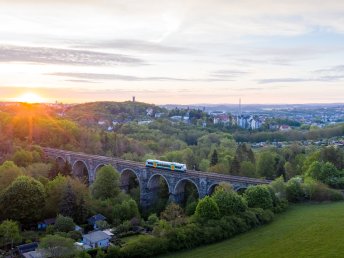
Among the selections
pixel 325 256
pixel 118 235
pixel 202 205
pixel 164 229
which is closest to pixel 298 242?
pixel 325 256

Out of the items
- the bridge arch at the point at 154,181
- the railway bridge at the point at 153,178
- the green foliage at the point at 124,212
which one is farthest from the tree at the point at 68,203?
the bridge arch at the point at 154,181

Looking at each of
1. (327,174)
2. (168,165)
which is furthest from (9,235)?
(327,174)

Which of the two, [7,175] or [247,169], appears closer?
[7,175]

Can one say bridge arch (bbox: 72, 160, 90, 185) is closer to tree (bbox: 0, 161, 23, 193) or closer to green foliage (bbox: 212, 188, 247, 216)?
tree (bbox: 0, 161, 23, 193)

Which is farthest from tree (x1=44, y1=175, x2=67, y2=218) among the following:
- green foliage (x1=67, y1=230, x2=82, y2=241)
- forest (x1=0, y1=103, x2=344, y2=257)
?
green foliage (x1=67, y1=230, x2=82, y2=241)

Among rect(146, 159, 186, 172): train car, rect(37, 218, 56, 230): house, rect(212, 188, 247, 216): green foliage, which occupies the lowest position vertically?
rect(37, 218, 56, 230): house

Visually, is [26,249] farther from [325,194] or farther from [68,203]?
[325,194]
